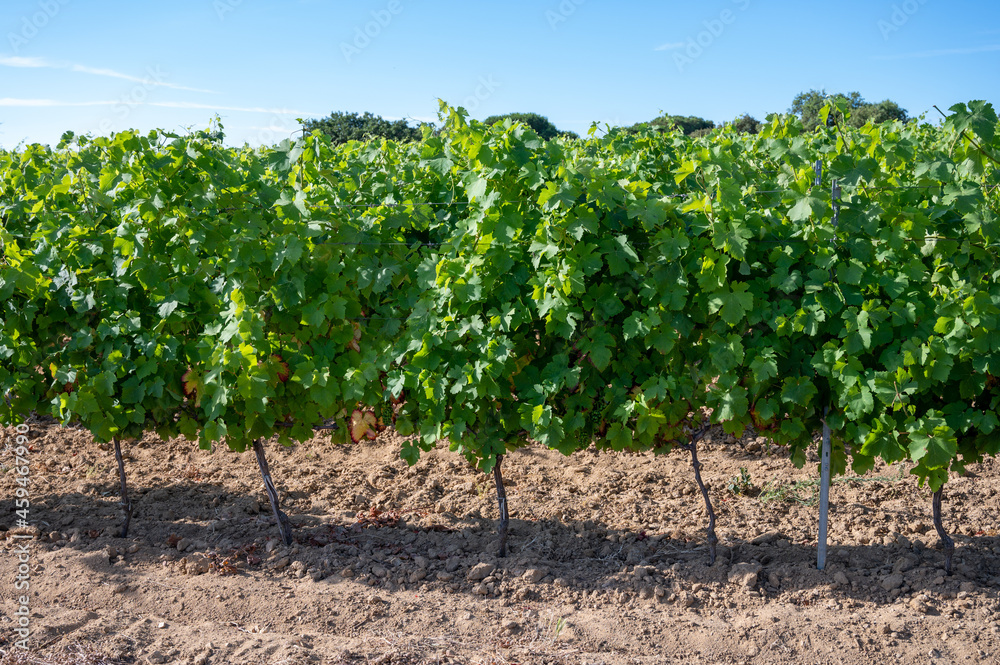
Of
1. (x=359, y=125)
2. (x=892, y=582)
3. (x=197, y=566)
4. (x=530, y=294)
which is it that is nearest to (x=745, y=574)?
(x=892, y=582)

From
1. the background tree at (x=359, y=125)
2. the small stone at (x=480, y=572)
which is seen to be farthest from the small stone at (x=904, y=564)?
the background tree at (x=359, y=125)

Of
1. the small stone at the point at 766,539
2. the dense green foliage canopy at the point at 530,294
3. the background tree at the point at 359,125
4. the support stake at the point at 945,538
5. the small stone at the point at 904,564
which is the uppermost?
the background tree at the point at 359,125

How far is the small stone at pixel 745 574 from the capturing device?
3533 mm

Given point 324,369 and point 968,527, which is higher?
point 324,369

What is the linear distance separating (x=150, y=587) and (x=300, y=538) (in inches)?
34.2

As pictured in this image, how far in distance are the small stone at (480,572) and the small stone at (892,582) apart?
187 cm

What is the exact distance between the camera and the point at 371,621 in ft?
10.8

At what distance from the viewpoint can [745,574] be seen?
3.59m

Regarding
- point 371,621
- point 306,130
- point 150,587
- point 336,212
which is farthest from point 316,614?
point 306,130

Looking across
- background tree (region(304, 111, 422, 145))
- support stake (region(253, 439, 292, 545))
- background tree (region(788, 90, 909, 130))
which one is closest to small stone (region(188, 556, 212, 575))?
support stake (region(253, 439, 292, 545))

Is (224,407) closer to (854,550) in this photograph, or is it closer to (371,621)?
(371,621)

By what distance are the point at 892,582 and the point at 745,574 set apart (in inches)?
26.1

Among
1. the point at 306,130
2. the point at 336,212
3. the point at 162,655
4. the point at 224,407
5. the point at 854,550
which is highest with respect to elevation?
the point at 306,130

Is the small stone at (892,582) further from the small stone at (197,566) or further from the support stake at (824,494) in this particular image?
the small stone at (197,566)
